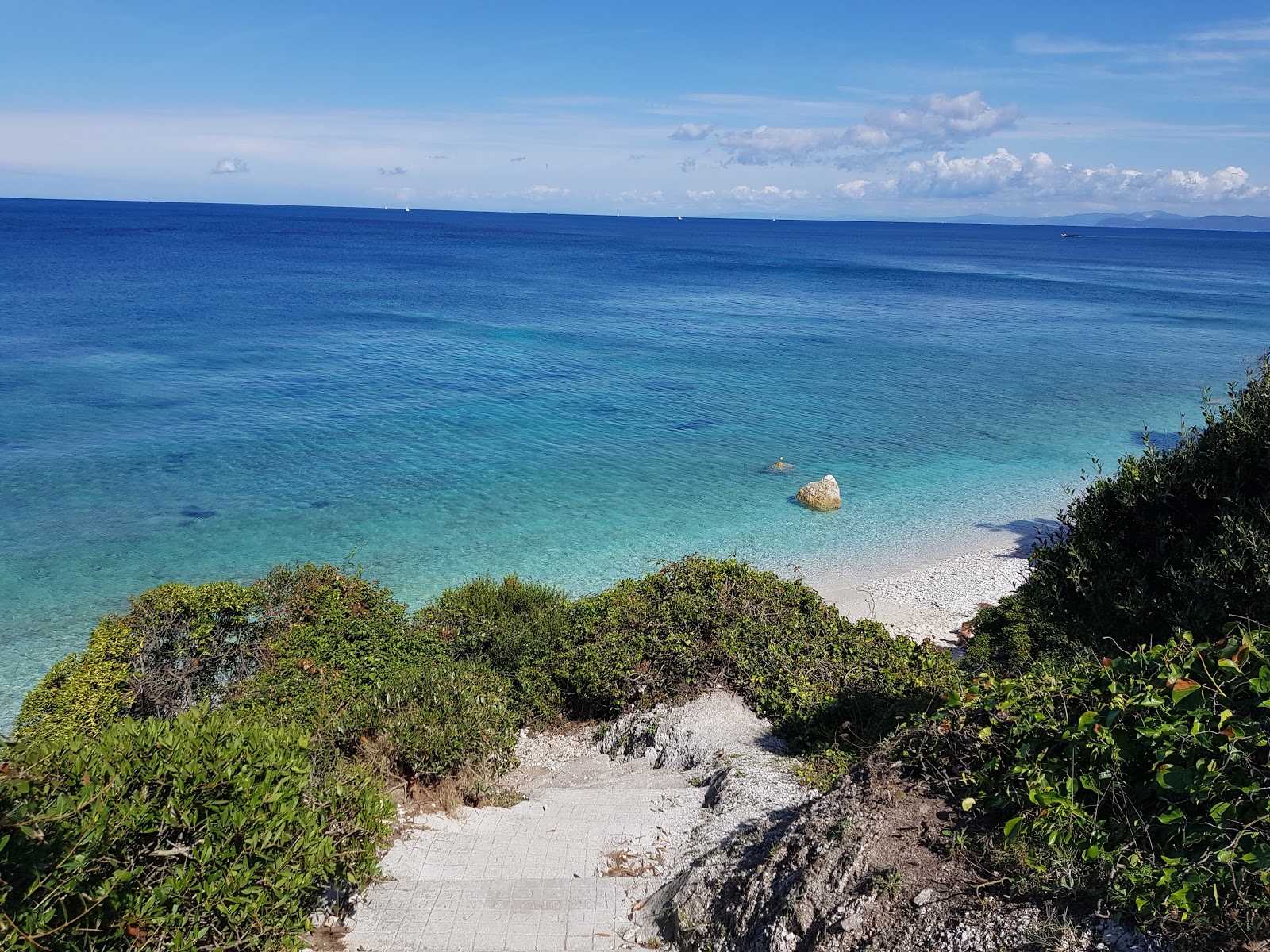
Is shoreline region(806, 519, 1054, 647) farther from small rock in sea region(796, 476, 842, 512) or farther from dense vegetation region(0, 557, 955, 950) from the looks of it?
dense vegetation region(0, 557, 955, 950)

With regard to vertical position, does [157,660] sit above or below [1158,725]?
below

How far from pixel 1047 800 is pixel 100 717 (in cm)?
1225

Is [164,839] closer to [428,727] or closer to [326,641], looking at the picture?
[428,727]

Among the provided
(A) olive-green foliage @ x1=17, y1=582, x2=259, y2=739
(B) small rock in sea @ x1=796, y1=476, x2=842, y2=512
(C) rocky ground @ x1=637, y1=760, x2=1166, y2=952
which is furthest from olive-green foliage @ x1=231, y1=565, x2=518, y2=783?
(B) small rock in sea @ x1=796, y1=476, x2=842, y2=512

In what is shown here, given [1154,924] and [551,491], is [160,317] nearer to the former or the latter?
[551,491]

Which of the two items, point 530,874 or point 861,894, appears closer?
point 861,894

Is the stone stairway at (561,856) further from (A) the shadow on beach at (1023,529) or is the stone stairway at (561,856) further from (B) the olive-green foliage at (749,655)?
(A) the shadow on beach at (1023,529)

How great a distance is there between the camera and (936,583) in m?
23.9

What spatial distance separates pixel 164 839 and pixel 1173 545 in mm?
10015

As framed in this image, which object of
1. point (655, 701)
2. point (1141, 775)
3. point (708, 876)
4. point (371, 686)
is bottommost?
point (655, 701)

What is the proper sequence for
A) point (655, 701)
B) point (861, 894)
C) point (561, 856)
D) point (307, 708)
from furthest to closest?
point (655, 701) < point (307, 708) < point (561, 856) < point (861, 894)

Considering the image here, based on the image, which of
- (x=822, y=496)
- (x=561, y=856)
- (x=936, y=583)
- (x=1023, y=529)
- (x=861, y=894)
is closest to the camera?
(x=861, y=894)

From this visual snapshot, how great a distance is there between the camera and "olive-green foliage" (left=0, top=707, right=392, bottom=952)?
4785 millimetres

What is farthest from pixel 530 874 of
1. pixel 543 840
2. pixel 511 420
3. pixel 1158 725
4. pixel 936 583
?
pixel 511 420
